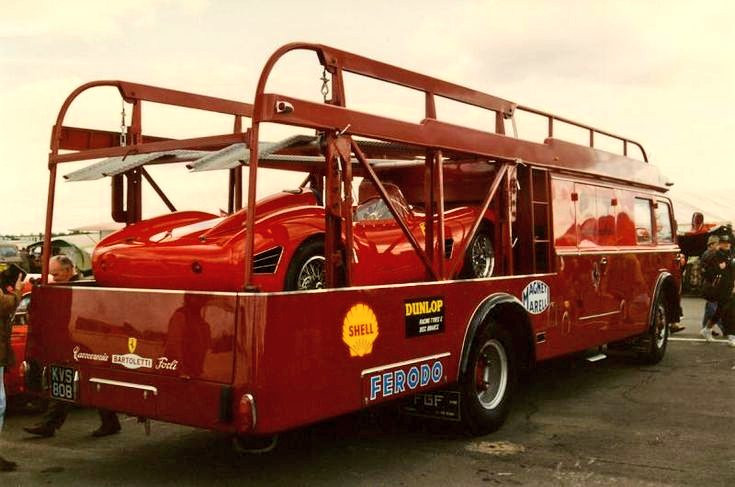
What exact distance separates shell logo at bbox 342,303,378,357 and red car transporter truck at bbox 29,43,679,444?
0.07ft

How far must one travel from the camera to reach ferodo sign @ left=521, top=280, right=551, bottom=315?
6742 millimetres

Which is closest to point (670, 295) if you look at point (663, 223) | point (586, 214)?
point (663, 223)

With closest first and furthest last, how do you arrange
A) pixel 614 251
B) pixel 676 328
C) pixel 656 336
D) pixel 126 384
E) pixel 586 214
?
pixel 126 384 < pixel 586 214 < pixel 614 251 < pixel 656 336 < pixel 676 328

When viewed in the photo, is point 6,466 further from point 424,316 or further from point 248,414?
point 424,316

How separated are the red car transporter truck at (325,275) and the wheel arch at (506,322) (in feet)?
0.05

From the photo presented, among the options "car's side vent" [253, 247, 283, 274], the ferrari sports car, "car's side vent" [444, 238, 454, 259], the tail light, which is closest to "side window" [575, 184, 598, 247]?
"car's side vent" [444, 238, 454, 259]

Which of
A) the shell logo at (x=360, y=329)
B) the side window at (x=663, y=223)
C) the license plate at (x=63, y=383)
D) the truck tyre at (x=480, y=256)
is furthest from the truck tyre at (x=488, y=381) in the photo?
the side window at (x=663, y=223)

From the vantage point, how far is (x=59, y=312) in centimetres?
522

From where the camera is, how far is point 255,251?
4836mm

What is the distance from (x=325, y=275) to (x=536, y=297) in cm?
263

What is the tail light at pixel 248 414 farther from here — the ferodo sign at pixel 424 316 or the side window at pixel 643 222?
the side window at pixel 643 222

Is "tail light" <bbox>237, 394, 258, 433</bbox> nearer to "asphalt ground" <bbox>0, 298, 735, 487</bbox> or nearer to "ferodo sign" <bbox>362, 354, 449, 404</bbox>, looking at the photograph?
"ferodo sign" <bbox>362, 354, 449, 404</bbox>

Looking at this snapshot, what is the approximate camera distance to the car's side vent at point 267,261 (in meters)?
4.88

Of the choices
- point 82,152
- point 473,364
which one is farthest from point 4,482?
point 473,364
